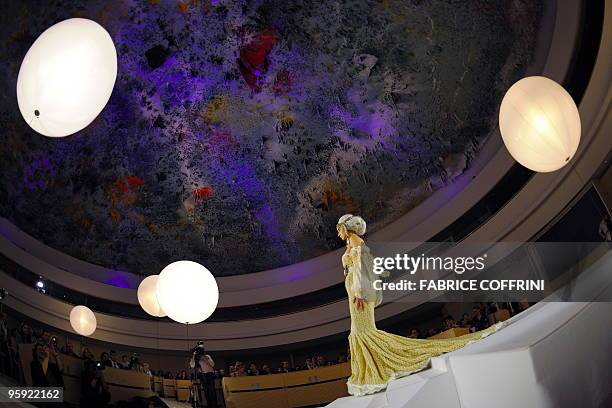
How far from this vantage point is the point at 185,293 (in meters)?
6.24

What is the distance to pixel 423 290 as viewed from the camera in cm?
1156

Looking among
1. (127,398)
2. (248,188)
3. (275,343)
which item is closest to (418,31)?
(248,188)

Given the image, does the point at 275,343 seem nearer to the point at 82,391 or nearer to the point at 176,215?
the point at 176,215

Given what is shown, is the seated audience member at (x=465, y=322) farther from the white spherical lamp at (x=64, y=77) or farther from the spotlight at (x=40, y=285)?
the spotlight at (x=40, y=285)

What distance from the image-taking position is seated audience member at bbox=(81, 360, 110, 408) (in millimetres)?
8344

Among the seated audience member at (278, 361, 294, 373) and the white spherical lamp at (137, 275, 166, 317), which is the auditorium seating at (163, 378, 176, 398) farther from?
the white spherical lamp at (137, 275, 166, 317)

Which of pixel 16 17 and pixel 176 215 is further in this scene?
pixel 176 215

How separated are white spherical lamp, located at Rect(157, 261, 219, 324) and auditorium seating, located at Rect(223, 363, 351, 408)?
179 inches

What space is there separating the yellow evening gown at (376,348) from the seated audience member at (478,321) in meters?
4.25

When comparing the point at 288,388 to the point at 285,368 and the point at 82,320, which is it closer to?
the point at 285,368

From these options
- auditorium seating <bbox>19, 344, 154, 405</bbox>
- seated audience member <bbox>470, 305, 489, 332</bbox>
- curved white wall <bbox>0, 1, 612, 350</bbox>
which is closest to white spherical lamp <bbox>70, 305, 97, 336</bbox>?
curved white wall <bbox>0, 1, 612, 350</bbox>

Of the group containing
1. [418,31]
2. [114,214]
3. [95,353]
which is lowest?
[95,353]

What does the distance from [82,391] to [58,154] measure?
5196 millimetres

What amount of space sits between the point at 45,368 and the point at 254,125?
6.67 metres
